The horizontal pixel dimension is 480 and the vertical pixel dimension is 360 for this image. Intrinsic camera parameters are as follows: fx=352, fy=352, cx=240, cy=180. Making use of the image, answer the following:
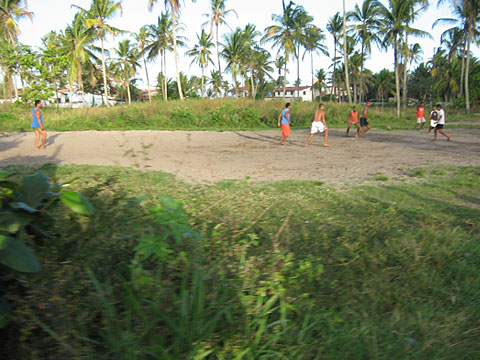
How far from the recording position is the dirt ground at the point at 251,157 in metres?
7.79

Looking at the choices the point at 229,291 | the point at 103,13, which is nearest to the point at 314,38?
the point at 103,13

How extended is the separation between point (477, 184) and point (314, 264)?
523 cm

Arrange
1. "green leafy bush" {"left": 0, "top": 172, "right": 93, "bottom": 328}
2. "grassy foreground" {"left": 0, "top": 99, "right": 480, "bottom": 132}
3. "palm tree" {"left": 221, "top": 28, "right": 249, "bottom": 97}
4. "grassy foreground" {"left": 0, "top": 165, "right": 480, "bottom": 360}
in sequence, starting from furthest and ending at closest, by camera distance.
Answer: "palm tree" {"left": 221, "top": 28, "right": 249, "bottom": 97}, "grassy foreground" {"left": 0, "top": 99, "right": 480, "bottom": 132}, "grassy foreground" {"left": 0, "top": 165, "right": 480, "bottom": 360}, "green leafy bush" {"left": 0, "top": 172, "right": 93, "bottom": 328}

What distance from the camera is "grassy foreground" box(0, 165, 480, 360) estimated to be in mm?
1900

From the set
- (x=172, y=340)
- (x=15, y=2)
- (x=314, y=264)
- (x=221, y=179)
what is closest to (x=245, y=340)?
(x=172, y=340)

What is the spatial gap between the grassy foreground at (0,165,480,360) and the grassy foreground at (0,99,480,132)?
56.1 feet

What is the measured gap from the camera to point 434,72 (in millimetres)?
54031

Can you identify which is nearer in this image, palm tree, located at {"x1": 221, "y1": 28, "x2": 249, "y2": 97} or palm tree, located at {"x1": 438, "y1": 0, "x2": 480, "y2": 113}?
palm tree, located at {"x1": 438, "y1": 0, "x2": 480, "y2": 113}

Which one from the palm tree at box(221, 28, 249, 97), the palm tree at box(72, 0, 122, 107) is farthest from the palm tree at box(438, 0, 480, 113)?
the palm tree at box(72, 0, 122, 107)

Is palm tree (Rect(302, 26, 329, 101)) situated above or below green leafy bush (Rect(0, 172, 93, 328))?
above

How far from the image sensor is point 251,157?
10.4 metres

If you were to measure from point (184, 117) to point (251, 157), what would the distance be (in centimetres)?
1279

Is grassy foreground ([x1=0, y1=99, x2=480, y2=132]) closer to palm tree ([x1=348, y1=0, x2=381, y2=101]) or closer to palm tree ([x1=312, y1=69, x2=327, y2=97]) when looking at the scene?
palm tree ([x1=348, y1=0, x2=381, y2=101])

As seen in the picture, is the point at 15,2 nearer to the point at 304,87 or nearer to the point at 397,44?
the point at 397,44
